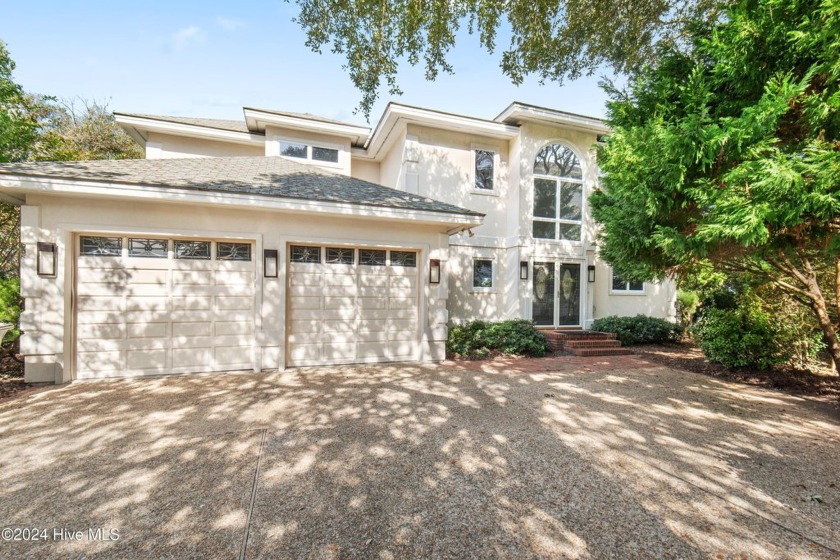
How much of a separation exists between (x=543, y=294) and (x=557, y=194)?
128 inches

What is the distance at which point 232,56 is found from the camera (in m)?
8.55

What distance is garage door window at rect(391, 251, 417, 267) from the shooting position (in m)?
7.76

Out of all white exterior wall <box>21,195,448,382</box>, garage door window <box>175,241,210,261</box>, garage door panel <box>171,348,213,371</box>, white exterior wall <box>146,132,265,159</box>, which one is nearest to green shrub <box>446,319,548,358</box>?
white exterior wall <box>21,195,448,382</box>

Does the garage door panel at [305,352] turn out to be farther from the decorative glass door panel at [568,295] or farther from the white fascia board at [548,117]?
the white fascia board at [548,117]

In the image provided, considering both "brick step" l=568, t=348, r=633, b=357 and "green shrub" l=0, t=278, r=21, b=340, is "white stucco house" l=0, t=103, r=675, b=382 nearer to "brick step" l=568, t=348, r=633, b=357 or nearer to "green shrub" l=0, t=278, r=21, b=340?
"green shrub" l=0, t=278, r=21, b=340

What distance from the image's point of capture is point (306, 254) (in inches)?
282

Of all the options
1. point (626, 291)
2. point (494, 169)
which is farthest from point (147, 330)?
point (626, 291)

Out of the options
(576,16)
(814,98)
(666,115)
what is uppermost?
(576,16)

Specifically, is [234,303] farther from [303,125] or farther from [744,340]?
[744,340]

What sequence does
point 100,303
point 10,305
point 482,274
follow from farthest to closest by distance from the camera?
point 482,274, point 10,305, point 100,303

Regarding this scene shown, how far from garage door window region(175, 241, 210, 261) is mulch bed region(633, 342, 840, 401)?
1014 cm

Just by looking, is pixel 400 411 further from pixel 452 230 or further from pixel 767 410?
pixel 767 410

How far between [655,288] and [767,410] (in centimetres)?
825

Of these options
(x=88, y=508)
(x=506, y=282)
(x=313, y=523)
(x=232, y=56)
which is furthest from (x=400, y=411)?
(x=232, y=56)
